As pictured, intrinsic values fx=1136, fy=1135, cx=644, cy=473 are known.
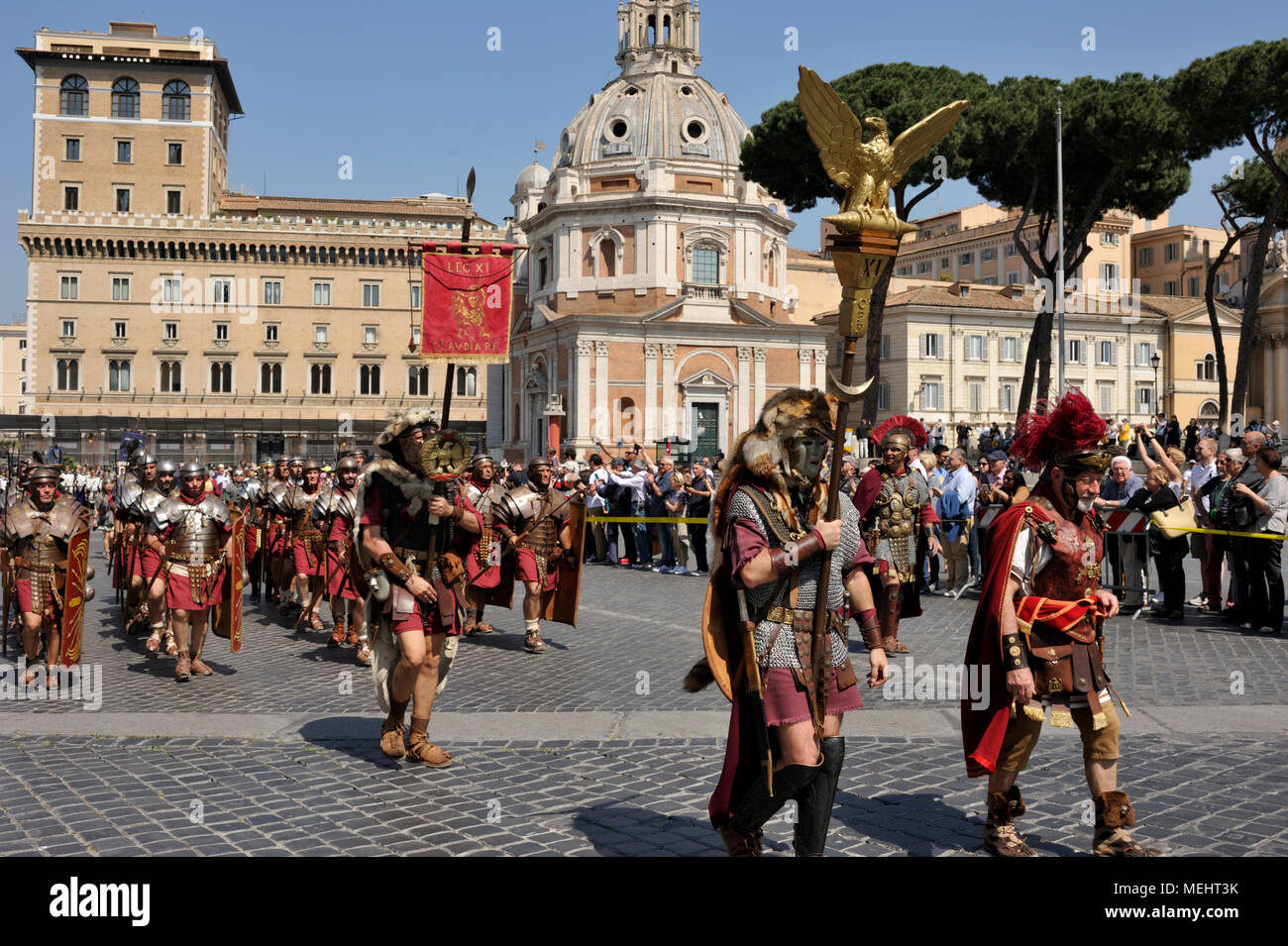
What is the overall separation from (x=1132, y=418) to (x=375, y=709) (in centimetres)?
6266

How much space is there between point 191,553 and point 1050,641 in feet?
22.5

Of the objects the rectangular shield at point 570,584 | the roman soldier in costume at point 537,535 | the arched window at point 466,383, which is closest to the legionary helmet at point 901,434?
the rectangular shield at point 570,584

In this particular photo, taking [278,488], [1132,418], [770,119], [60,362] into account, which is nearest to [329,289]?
[60,362]

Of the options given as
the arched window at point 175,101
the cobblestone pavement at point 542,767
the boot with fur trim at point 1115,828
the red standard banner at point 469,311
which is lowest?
the cobblestone pavement at point 542,767

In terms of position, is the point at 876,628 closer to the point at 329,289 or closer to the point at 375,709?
the point at 375,709

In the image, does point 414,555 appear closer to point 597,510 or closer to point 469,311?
point 469,311

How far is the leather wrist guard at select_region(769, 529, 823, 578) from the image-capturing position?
13.0ft

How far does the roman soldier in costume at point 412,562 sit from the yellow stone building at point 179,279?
66318 millimetres

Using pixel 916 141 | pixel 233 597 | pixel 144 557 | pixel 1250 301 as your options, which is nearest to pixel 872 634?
pixel 916 141

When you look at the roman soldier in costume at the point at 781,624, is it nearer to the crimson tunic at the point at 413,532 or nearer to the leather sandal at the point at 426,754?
the leather sandal at the point at 426,754

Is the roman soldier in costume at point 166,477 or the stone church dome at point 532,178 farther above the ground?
the stone church dome at point 532,178

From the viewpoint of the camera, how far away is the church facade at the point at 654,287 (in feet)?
174

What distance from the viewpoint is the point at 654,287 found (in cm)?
5516

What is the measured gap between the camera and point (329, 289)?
249ft
